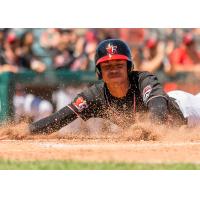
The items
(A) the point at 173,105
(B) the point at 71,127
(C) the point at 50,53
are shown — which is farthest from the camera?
(C) the point at 50,53

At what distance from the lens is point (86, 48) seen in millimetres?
6395

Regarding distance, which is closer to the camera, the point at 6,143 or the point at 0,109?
Answer: the point at 6,143

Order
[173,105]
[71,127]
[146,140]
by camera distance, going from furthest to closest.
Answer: [71,127], [173,105], [146,140]

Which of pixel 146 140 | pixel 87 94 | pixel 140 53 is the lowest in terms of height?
pixel 146 140

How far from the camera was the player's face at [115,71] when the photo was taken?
5711 mm

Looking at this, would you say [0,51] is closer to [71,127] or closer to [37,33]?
[37,33]

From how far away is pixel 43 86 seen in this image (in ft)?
21.4

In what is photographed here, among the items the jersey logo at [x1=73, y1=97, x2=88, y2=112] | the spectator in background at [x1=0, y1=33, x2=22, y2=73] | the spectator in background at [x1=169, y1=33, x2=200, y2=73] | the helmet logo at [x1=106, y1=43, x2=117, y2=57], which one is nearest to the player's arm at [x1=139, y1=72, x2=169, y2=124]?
the helmet logo at [x1=106, y1=43, x2=117, y2=57]

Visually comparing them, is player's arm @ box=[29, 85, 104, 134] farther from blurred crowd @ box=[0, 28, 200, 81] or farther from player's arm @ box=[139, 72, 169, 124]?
→ blurred crowd @ box=[0, 28, 200, 81]

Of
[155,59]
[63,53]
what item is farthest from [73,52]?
[155,59]

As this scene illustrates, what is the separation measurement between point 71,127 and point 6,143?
0.83m

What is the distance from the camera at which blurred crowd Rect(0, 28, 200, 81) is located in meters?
6.34

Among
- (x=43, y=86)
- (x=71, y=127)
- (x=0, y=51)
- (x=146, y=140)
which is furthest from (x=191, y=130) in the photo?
(x=0, y=51)

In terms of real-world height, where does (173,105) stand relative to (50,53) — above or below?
below
